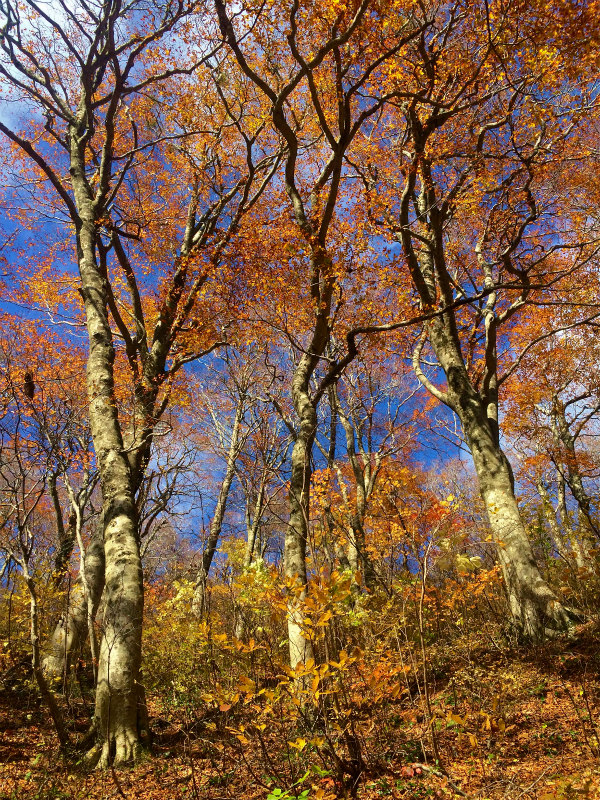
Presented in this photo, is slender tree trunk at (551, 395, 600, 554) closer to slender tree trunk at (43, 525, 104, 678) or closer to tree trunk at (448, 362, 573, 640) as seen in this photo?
tree trunk at (448, 362, 573, 640)

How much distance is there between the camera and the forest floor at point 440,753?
2752 millimetres

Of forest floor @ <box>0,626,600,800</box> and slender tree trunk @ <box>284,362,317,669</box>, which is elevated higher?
slender tree trunk @ <box>284,362,317,669</box>

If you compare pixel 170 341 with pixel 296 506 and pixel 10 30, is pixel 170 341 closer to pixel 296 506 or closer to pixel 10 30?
pixel 296 506

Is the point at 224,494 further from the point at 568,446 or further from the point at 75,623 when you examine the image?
the point at 568,446

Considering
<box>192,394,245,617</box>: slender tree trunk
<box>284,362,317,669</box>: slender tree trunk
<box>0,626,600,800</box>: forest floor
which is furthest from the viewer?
<box>192,394,245,617</box>: slender tree trunk

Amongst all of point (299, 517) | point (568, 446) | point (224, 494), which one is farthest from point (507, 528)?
point (568, 446)

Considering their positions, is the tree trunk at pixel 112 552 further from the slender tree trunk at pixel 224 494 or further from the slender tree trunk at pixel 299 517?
the slender tree trunk at pixel 224 494

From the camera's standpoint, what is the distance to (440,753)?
3371 millimetres

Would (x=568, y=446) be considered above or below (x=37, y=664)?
above

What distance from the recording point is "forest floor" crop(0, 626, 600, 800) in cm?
275

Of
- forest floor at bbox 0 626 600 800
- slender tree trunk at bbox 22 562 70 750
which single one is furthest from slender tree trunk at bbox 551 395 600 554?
slender tree trunk at bbox 22 562 70 750

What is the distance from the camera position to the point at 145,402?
685cm

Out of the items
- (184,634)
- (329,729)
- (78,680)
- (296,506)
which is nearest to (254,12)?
(296,506)

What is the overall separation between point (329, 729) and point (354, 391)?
11.5 m
